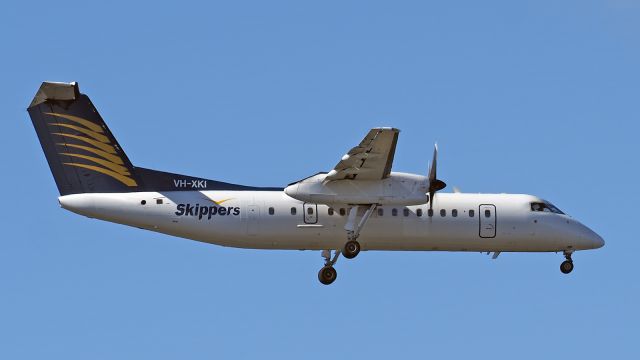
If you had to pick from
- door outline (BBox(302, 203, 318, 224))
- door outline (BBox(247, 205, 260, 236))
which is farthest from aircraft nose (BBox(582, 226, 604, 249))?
door outline (BBox(247, 205, 260, 236))

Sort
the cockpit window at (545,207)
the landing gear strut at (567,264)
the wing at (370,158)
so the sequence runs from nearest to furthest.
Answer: the wing at (370,158) → the cockpit window at (545,207) → the landing gear strut at (567,264)

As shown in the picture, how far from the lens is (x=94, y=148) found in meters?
43.6

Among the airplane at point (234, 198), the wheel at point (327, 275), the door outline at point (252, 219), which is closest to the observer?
the airplane at point (234, 198)

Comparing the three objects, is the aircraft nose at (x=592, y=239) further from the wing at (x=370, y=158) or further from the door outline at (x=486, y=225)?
the wing at (x=370, y=158)

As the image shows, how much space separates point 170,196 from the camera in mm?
43156

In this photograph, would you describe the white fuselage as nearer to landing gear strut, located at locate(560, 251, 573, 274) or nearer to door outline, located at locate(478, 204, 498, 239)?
door outline, located at locate(478, 204, 498, 239)

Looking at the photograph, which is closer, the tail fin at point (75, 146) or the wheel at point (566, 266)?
the tail fin at point (75, 146)

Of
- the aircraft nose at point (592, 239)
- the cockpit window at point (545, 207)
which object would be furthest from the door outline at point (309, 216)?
the aircraft nose at point (592, 239)

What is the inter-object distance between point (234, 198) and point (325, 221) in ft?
9.84

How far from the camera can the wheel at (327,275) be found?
148ft

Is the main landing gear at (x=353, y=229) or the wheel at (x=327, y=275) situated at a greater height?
the main landing gear at (x=353, y=229)

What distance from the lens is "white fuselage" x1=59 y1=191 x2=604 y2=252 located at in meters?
42.7

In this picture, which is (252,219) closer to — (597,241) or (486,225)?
(486,225)

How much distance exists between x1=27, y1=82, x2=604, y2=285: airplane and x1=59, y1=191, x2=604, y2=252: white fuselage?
0.03m
